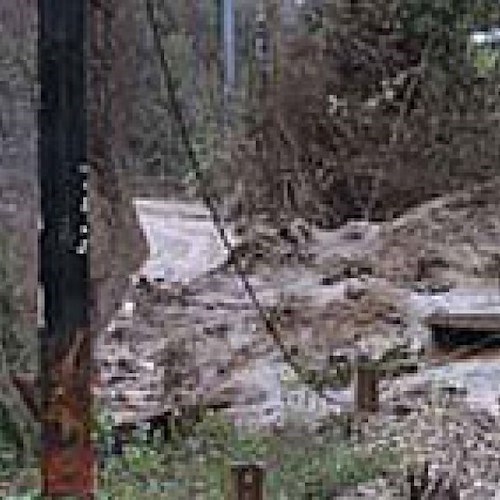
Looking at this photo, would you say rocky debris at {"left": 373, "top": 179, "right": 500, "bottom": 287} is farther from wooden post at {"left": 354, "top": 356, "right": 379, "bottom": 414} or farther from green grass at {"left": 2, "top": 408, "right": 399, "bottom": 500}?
green grass at {"left": 2, "top": 408, "right": 399, "bottom": 500}

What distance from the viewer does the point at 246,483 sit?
12.1ft

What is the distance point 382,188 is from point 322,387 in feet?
24.7

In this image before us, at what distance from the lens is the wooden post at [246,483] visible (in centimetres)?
368

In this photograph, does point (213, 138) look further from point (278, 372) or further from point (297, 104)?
point (278, 372)

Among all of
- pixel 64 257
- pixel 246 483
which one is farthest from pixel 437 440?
pixel 64 257

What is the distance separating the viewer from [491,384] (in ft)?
23.3

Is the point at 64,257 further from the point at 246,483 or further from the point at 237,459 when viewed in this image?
the point at 237,459

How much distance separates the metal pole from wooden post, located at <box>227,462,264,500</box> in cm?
46

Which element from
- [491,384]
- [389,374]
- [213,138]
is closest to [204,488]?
[491,384]

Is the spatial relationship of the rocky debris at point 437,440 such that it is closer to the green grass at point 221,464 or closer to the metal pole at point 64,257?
the green grass at point 221,464

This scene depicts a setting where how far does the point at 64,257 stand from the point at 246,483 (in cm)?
80

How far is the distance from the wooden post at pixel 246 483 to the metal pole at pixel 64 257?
462 millimetres

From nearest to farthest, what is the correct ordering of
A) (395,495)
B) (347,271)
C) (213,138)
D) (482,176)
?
(395,495) → (347,271) → (482,176) → (213,138)

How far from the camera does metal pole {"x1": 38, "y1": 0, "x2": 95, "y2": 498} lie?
3.38 m
